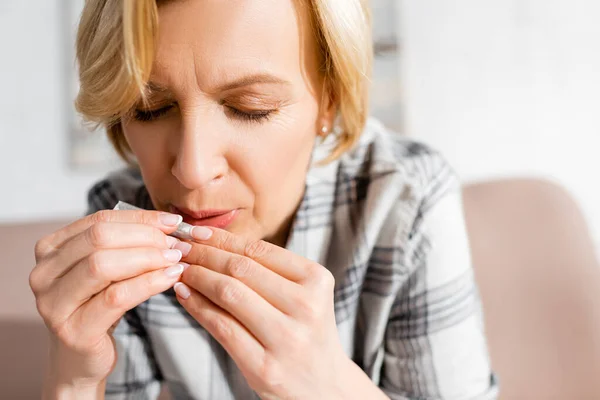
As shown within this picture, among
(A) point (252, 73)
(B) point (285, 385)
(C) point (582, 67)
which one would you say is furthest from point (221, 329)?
(C) point (582, 67)

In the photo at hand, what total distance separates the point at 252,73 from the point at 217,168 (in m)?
0.14

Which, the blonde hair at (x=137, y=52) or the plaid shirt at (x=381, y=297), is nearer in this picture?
the blonde hair at (x=137, y=52)

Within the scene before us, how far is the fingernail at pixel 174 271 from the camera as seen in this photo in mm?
738

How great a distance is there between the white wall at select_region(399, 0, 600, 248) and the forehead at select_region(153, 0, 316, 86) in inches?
47.3

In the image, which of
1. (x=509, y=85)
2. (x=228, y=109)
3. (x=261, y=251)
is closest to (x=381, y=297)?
(x=261, y=251)

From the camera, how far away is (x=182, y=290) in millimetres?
755

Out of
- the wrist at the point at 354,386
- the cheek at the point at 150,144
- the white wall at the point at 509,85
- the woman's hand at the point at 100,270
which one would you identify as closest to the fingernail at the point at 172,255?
the woman's hand at the point at 100,270

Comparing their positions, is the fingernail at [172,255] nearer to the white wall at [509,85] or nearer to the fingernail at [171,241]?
the fingernail at [171,241]

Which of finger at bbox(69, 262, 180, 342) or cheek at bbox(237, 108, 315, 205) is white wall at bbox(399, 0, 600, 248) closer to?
cheek at bbox(237, 108, 315, 205)

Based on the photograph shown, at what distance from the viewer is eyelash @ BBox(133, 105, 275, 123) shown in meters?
0.79

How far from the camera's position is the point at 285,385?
750mm

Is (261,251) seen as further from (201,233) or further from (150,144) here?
(150,144)

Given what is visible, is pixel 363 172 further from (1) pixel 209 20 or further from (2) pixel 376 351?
(1) pixel 209 20

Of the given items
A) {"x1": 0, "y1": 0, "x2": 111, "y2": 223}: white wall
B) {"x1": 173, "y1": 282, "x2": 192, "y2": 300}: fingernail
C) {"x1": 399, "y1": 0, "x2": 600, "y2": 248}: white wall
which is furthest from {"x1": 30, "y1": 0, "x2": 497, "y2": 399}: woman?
{"x1": 0, "y1": 0, "x2": 111, "y2": 223}: white wall
